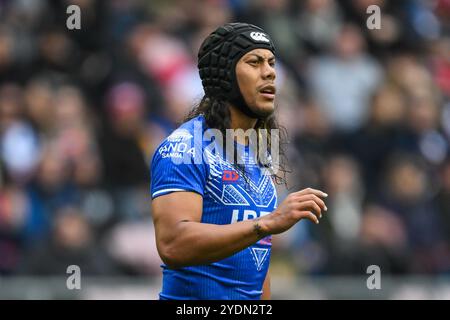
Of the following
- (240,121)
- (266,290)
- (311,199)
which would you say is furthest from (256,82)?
(266,290)

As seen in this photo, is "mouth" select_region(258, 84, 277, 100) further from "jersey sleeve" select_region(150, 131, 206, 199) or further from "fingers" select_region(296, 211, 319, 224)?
"fingers" select_region(296, 211, 319, 224)

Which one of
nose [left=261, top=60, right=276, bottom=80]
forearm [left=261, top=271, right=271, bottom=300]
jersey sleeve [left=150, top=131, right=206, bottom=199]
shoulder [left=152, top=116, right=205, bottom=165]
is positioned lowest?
forearm [left=261, top=271, right=271, bottom=300]

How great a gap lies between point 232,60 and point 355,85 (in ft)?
22.9

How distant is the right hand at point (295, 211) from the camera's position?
5082 millimetres

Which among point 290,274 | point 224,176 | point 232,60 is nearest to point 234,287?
point 224,176

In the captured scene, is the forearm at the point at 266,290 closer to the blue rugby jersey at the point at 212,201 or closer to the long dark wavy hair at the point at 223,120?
the blue rugby jersey at the point at 212,201

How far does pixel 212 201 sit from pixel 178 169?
0.28 metres

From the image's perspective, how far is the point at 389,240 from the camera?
11.0 metres

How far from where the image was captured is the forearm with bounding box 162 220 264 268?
17.1 feet

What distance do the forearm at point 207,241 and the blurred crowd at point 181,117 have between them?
4.94m

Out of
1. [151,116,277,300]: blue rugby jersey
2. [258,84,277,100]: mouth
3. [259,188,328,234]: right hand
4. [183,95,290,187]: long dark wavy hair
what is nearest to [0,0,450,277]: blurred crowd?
[183,95,290,187]: long dark wavy hair

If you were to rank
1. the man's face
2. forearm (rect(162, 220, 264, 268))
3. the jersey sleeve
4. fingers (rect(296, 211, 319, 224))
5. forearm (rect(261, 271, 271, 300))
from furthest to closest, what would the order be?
forearm (rect(261, 271, 271, 300))
the man's face
the jersey sleeve
forearm (rect(162, 220, 264, 268))
fingers (rect(296, 211, 319, 224))

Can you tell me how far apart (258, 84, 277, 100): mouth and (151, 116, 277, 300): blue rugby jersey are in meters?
0.37

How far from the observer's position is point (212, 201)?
560 cm
